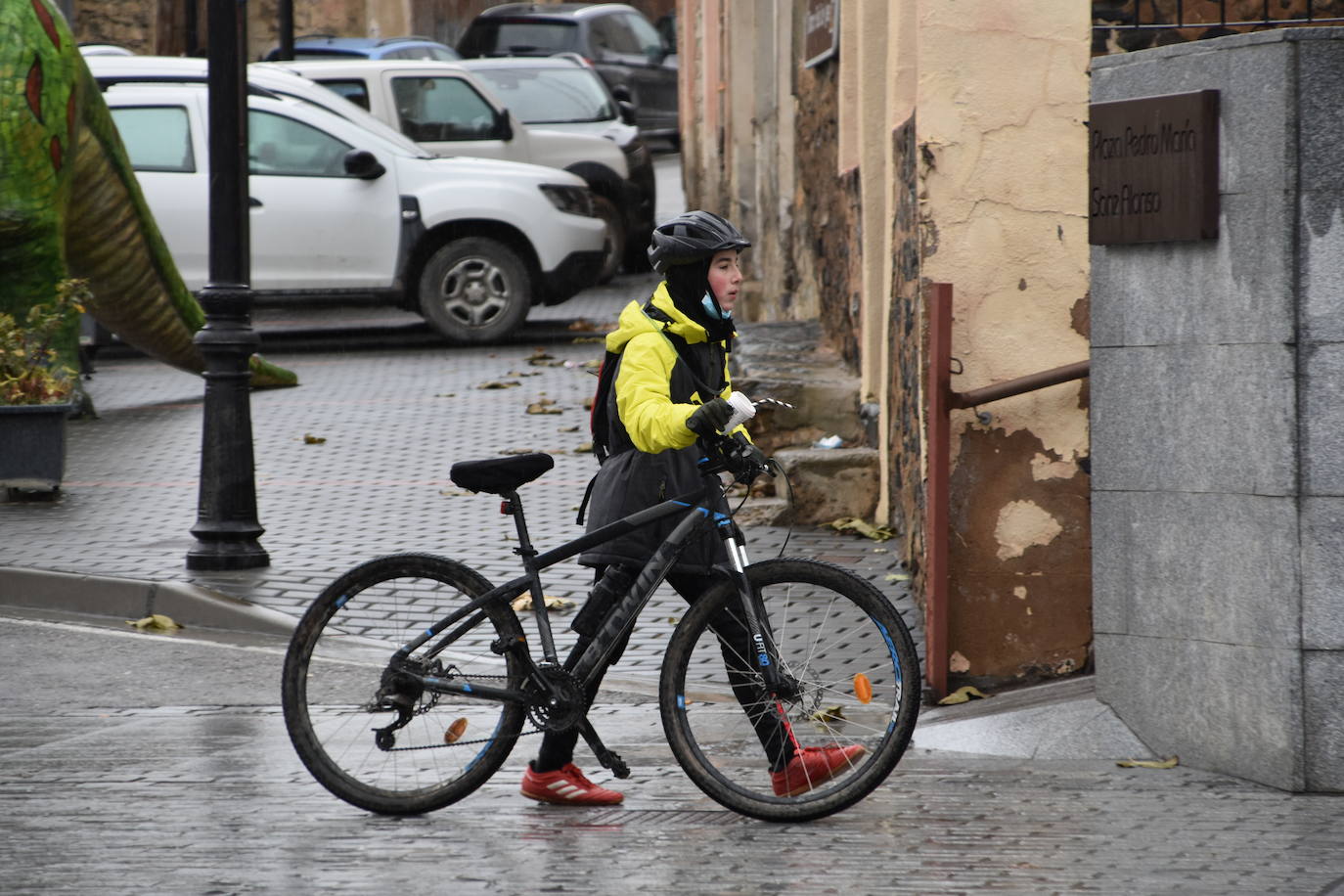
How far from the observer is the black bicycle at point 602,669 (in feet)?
18.3

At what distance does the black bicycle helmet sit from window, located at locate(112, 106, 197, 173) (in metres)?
11.5

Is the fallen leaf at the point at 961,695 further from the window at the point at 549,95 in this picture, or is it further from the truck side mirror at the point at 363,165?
the window at the point at 549,95

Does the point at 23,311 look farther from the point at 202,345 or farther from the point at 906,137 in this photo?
the point at 906,137

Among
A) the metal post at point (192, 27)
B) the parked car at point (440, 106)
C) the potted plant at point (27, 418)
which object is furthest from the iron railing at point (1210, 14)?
the metal post at point (192, 27)

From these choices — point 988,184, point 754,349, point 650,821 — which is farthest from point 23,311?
point 650,821

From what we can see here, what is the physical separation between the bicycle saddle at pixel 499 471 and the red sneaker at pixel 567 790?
82 cm

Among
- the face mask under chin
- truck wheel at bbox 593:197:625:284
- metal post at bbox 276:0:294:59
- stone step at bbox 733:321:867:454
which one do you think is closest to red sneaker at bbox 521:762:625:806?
the face mask under chin

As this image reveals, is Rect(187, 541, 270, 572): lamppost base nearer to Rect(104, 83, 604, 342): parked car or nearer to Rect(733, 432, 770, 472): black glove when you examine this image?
Rect(733, 432, 770, 472): black glove

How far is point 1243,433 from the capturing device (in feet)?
19.5

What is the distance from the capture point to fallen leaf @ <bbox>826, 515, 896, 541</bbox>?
378 inches

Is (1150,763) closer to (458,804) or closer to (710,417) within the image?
(710,417)

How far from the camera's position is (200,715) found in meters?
7.12

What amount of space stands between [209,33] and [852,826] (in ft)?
17.5

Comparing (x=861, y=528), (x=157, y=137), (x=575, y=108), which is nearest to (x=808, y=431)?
(x=861, y=528)
